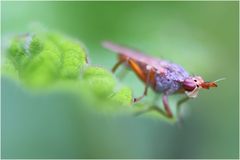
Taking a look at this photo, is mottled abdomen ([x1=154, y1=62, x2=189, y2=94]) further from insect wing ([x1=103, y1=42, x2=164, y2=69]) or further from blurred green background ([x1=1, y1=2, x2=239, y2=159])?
blurred green background ([x1=1, y1=2, x2=239, y2=159])

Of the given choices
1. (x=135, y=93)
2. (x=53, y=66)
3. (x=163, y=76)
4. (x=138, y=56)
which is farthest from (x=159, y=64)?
(x=53, y=66)

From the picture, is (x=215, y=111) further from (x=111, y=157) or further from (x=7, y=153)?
(x=7, y=153)

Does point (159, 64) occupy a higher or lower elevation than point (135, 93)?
higher

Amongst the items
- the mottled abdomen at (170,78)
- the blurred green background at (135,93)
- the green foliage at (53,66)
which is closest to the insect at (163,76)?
the mottled abdomen at (170,78)

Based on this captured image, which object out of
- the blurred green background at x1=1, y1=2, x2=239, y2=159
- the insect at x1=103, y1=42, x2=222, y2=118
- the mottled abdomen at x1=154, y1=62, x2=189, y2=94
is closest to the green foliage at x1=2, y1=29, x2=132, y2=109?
the insect at x1=103, y1=42, x2=222, y2=118

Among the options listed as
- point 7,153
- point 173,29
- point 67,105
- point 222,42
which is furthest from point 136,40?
point 7,153

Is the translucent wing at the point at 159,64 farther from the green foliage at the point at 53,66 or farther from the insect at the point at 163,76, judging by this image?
the green foliage at the point at 53,66

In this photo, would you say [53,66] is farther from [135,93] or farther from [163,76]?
[135,93]
